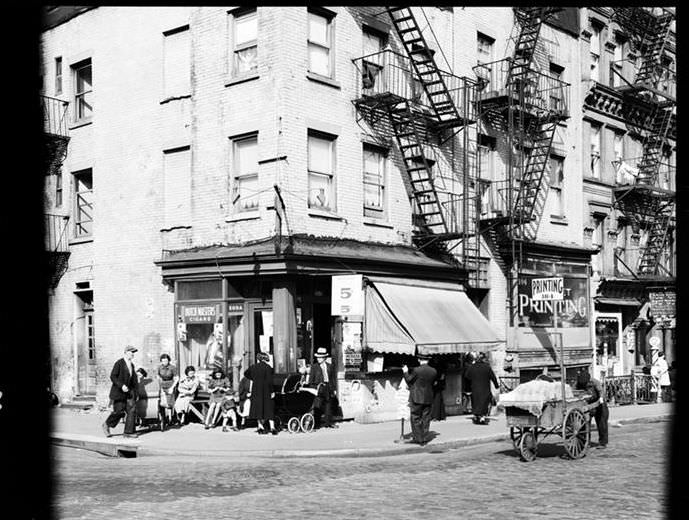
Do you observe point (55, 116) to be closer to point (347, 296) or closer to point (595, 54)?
point (347, 296)

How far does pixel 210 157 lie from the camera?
20.1 m

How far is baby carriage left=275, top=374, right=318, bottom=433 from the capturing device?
17445 millimetres

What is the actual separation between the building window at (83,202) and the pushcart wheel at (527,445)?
15.3 meters

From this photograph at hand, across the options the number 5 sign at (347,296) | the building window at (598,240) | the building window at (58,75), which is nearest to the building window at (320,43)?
the number 5 sign at (347,296)

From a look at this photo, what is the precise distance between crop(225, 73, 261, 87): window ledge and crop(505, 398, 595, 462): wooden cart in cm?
1031

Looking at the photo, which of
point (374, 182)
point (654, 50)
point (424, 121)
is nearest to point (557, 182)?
point (424, 121)

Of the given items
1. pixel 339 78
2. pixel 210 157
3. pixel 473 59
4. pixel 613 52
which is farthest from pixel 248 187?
pixel 613 52

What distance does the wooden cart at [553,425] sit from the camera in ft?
42.9

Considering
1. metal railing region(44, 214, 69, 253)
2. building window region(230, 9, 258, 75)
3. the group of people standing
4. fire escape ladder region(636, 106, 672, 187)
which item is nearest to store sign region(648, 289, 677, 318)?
fire escape ladder region(636, 106, 672, 187)

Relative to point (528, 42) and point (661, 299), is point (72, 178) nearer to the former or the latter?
point (528, 42)

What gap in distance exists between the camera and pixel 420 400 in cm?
1536

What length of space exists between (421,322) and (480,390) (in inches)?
86.9

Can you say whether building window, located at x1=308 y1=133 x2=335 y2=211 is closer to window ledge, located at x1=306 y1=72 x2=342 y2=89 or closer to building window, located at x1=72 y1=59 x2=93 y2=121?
window ledge, located at x1=306 y1=72 x2=342 y2=89

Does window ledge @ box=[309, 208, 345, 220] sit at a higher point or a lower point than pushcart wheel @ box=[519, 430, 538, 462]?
higher
